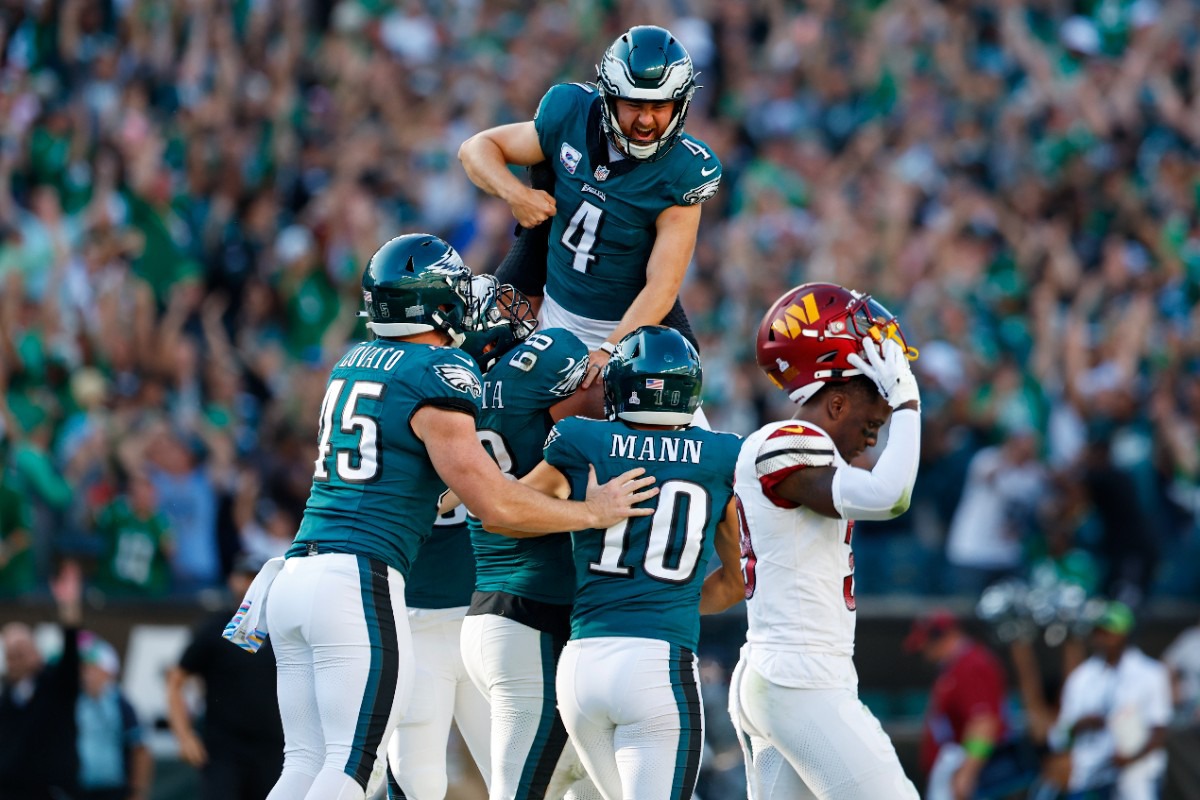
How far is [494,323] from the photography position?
7.12 m

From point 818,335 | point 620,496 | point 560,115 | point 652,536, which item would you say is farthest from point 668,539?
point 560,115

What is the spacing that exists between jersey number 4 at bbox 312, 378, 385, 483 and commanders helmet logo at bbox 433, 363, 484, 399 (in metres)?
0.23

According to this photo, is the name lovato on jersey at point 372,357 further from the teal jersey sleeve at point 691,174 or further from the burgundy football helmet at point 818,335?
the teal jersey sleeve at point 691,174

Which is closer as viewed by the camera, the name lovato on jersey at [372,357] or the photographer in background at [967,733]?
the name lovato on jersey at [372,357]

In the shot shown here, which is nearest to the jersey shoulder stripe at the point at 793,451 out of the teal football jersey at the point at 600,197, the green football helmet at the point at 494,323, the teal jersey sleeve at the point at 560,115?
the green football helmet at the point at 494,323

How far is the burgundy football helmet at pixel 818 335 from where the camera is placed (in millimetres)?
6164

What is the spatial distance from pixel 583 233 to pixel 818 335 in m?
1.57

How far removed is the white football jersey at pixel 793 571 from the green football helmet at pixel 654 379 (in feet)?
0.95

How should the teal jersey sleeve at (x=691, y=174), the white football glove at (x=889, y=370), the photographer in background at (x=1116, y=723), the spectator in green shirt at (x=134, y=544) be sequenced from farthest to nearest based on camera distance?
the spectator in green shirt at (x=134, y=544)
the photographer in background at (x=1116, y=723)
the teal jersey sleeve at (x=691, y=174)
the white football glove at (x=889, y=370)

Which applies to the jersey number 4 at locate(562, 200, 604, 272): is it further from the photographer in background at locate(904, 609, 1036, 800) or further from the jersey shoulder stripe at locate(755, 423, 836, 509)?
the photographer in background at locate(904, 609, 1036, 800)

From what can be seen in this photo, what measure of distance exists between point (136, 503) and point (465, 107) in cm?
616

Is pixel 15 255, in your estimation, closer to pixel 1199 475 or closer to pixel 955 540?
pixel 955 540

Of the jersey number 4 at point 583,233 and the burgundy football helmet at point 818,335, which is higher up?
the jersey number 4 at point 583,233

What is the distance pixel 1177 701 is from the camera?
41.5 feet
